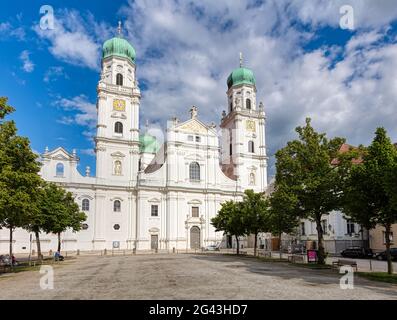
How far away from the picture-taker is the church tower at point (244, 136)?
6694 cm

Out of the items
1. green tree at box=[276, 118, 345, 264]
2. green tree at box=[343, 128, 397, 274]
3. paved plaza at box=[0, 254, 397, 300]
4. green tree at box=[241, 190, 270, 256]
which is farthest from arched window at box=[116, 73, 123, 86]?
green tree at box=[343, 128, 397, 274]

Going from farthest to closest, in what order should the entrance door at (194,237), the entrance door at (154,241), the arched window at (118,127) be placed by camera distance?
the arched window at (118,127) → the entrance door at (194,237) → the entrance door at (154,241)

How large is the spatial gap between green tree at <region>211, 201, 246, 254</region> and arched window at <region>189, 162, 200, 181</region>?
60.3 ft

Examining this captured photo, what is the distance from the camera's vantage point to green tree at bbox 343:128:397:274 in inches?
757

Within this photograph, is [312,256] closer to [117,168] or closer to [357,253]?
[357,253]

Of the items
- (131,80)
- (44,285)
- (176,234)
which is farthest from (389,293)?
(131,80)

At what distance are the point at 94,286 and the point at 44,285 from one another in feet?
9.55

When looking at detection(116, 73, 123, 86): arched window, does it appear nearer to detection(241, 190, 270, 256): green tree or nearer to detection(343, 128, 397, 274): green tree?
detection(241, 190, 270, 256): green tree

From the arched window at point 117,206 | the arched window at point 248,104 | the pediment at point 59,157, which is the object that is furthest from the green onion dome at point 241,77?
the pediment at point 59,157

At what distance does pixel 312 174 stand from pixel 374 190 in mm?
6568

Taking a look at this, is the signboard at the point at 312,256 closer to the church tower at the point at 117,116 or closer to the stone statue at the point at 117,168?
the church tower at the point at 117,116

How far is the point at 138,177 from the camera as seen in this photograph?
194 feet

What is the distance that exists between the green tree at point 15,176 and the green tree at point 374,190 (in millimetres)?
18803

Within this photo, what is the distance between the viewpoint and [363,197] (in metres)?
19.8
